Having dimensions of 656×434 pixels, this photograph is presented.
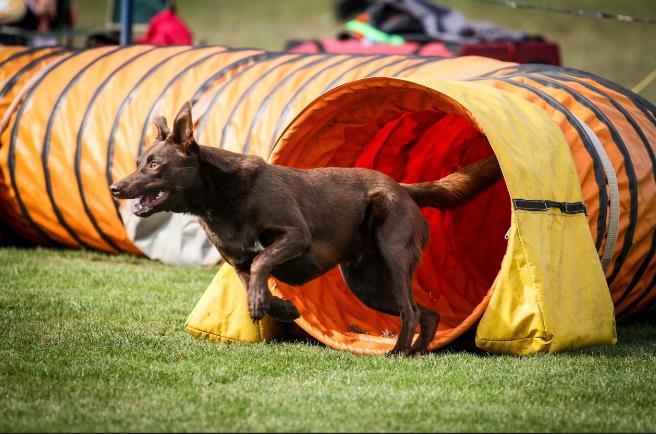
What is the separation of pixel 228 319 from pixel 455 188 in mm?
1548

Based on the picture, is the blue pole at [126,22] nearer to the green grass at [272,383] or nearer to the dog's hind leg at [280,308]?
the green grass at [272,383]

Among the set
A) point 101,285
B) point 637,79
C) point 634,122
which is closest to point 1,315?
point 101,285

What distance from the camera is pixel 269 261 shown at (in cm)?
557

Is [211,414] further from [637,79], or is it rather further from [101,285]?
[637,79]

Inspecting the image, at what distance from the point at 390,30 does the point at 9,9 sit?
575 centimetres

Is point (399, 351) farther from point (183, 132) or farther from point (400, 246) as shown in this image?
point (183, 132)

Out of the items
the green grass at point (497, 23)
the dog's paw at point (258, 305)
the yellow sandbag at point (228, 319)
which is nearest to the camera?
the dog's paw at point (258, 305)

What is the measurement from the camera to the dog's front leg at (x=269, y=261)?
5.51 m

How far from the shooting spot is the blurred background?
91.2 feet

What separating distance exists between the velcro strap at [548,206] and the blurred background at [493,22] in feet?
60.1

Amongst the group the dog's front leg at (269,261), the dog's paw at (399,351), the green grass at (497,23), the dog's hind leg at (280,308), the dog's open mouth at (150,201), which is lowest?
the green grass at (497,23)

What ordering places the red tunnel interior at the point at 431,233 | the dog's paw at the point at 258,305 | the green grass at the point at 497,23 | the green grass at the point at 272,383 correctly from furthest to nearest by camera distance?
the green grass at the point at 497,23, the red tunnel interior at the point at 431,233, the dog's paw at the point at 258,305, the green grass at the point at 272,383

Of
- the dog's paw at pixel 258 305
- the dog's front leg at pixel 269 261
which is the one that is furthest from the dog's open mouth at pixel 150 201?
the dog's paw at pixel 258 305

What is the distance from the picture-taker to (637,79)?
24.1 metres
